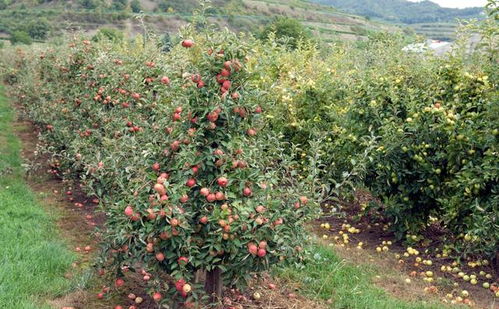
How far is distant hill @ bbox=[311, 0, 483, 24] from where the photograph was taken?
83544mm

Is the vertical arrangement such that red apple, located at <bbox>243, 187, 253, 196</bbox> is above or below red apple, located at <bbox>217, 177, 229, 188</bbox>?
below

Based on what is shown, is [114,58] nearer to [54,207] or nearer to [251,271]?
[54,207]

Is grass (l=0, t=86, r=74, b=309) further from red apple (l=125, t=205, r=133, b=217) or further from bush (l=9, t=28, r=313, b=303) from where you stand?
red apple (l=125, t=205, r=133, b=217)

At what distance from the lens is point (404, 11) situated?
10456 cm

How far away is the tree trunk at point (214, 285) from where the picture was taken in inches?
150

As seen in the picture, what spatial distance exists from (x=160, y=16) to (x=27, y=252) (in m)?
47.2

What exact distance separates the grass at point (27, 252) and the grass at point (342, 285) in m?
2.02

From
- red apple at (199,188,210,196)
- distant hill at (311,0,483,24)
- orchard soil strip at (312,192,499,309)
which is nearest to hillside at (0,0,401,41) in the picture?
distant hill at (311,0,483,24)

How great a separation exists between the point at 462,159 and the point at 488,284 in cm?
126

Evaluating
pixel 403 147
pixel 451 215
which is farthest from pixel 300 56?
pixel 451 215

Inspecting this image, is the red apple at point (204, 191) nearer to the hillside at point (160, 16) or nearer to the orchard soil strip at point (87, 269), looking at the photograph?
the orchard soil strip at point (87, 269)

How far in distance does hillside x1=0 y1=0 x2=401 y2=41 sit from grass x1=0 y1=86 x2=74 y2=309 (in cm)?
3568

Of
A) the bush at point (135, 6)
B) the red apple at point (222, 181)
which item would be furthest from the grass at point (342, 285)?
the bush at point (135, 6)

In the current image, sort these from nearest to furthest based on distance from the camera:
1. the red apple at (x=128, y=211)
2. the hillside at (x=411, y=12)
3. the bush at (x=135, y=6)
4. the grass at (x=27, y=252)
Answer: the red apple at (x=128, y=211) < the grass at (x=27, y=252) < the bush at (x=135, y=6) < the hillside at (x=411, y=12)
